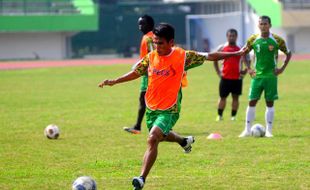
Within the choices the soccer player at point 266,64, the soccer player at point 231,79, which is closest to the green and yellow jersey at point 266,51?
the soccer player at point 266,64

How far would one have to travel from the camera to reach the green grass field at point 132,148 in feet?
34.7

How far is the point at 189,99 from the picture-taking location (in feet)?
84.6

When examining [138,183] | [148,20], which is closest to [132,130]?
[148,20]

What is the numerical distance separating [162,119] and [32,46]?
5874 cm

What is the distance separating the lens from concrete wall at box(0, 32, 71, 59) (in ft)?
219

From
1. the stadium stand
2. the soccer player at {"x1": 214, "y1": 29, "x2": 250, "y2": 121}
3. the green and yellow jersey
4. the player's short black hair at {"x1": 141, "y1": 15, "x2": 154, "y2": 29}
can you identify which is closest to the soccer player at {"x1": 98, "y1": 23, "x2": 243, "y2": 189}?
the green and yellow jersey

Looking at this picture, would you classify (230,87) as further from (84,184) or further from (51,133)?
→ (84,184)

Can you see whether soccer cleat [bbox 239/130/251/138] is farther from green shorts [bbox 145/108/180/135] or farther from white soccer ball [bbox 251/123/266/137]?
green shorts [bbox 145/108/180/135]

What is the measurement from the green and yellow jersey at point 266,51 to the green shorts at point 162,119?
511cm

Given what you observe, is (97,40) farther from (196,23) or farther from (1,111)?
(1,111)

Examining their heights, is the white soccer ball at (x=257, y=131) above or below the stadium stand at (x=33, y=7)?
above

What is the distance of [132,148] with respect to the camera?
14102mm

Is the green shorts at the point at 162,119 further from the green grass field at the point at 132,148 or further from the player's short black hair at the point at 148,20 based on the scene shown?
the player's short black hair at the point at 148,20

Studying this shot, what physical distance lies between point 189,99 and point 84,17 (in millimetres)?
42821
